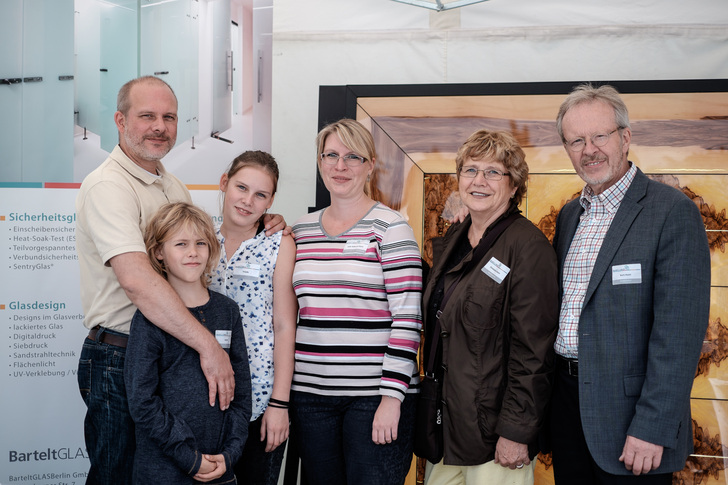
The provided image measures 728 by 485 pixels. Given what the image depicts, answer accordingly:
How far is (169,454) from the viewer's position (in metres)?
1.84

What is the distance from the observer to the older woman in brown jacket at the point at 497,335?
6.02ft

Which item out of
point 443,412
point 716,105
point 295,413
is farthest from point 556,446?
point 716,105

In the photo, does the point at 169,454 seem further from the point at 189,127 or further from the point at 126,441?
the point at 189,127

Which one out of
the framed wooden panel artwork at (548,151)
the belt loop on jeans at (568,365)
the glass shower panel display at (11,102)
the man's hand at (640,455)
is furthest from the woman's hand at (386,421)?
the glass shower panel display at (11,102)

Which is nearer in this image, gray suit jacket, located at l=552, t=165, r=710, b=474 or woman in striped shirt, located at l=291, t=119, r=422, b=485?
gray suit jacket, located at l=552, t=165, r=710, b=474

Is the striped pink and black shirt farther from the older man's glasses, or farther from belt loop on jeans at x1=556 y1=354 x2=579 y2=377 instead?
the older man's glasses

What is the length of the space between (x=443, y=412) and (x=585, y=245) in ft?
2.43

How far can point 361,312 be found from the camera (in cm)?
206

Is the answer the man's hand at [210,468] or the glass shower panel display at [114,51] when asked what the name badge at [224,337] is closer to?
the man's hand at [210,468]

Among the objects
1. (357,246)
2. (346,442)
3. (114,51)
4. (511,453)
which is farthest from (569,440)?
(114,51)

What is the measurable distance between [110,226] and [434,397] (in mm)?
1267

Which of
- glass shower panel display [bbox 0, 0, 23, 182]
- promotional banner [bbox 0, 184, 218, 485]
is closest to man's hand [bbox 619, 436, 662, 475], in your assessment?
A: promotional banner [bbox 0, 184, 218, 485]

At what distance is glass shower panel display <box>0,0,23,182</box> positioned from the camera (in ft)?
11.2

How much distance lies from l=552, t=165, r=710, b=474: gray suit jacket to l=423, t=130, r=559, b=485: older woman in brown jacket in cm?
14
